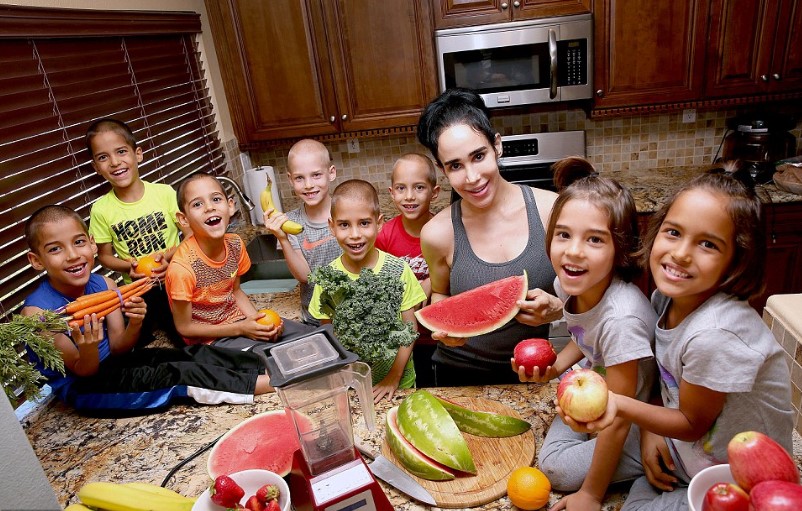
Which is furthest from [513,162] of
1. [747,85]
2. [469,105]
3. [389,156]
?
[469,105]

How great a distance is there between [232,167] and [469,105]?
8.45 ft

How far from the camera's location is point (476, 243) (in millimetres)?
1869

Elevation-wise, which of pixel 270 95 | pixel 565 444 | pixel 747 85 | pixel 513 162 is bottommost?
pixel 565 444

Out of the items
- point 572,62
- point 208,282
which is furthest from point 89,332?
point 572,62

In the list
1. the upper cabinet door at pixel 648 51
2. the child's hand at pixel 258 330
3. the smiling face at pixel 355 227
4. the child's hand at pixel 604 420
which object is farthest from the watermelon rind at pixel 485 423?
the upper cabinet door at pixel 648 51

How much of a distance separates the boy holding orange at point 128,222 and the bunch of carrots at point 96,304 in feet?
1.29

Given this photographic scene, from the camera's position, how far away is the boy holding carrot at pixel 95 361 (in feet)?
5.72

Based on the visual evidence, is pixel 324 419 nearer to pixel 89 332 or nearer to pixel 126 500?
pixel 126 500

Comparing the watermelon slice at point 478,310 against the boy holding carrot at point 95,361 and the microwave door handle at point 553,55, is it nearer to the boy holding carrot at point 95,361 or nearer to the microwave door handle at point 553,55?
the boy holding carrot at point 95,361

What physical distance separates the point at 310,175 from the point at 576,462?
67.2 inches

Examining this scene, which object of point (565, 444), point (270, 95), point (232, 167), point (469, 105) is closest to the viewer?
point (565, 444)

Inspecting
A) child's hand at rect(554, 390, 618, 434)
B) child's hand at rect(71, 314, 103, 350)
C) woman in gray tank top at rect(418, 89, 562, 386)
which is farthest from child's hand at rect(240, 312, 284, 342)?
child's hand at rect(554, 390, 618, 434)

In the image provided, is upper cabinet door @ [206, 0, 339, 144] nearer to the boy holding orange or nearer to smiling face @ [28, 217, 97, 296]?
the boy holding orange

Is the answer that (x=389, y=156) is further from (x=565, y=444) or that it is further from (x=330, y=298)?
(x=565, y=444)
